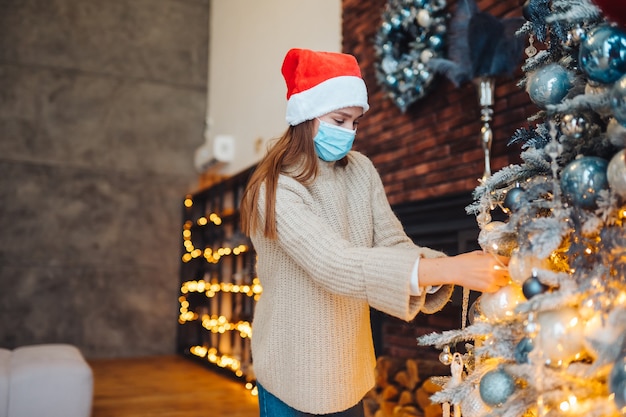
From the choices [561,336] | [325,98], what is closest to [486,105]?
[325,98]

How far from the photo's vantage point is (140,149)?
6.22 metres

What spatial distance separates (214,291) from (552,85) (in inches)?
182

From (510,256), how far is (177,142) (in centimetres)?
Answer: 565

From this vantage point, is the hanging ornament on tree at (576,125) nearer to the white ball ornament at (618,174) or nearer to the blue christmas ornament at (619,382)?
the white ball ornament at (618,174)

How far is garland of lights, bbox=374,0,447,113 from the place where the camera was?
2.75m

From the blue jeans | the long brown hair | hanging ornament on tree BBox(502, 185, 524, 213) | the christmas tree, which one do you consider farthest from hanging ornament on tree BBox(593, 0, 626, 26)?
the blue jeans

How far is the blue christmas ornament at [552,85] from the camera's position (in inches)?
38.6

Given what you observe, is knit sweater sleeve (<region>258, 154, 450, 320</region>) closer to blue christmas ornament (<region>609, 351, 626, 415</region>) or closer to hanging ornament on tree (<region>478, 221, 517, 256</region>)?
hanging ornament on tree (<region>478, 221, 517, 256</region>)

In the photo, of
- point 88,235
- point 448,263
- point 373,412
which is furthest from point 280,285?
point 88,235

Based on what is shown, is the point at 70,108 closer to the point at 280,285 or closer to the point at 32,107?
the point at 32,107

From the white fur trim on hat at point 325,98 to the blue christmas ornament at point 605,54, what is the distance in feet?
2.07

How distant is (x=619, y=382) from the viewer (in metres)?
0.76

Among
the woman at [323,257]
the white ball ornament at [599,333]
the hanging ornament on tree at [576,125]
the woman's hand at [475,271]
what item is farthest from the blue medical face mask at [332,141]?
the white ball ornament at [599,333]

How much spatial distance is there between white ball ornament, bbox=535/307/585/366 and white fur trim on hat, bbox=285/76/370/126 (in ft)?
2.38
